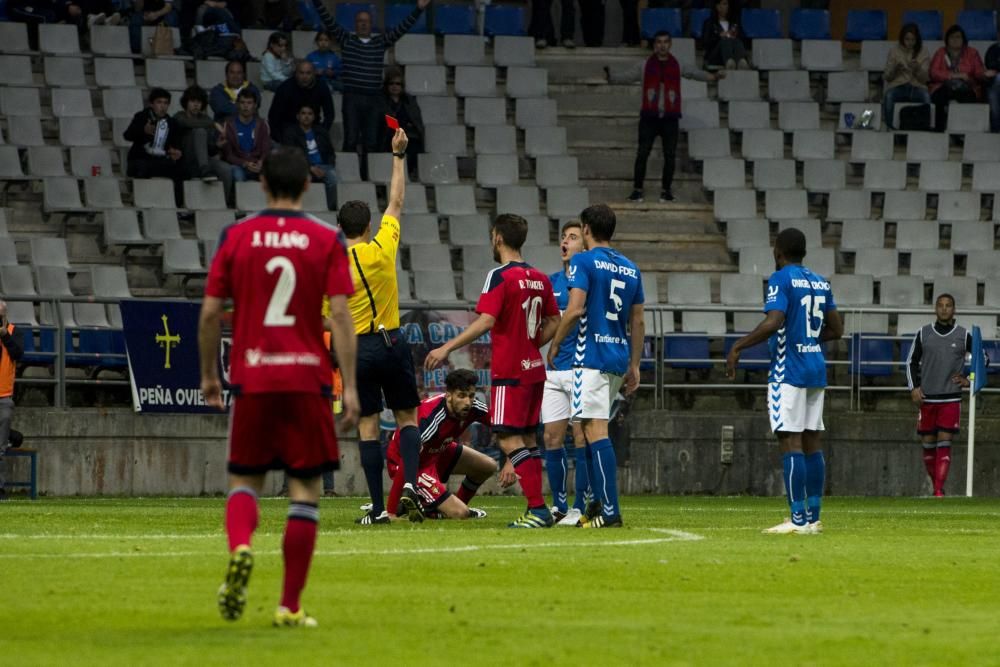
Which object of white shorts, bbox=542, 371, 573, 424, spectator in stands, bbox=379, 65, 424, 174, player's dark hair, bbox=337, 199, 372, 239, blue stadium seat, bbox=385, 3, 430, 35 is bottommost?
white shorts, bbox=542, 371, 573, 424

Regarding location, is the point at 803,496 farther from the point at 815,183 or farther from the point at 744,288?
the point at 815,183

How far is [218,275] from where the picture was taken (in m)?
7.41

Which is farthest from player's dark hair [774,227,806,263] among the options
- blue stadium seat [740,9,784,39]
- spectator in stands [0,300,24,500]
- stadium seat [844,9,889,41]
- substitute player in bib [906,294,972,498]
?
stadium seat [844,9,889,41]

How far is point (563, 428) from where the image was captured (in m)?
14.2

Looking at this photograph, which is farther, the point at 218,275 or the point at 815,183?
the point at 815,183

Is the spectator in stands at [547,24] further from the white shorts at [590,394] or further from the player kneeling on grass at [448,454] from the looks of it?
the white shorts at [590,394]

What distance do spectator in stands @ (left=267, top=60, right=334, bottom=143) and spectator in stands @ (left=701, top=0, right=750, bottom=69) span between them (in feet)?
21.5

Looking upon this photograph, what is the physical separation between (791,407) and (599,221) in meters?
1.80

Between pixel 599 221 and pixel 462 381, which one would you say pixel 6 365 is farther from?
pixel 599 221

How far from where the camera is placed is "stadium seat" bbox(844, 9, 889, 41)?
2991 centimetres

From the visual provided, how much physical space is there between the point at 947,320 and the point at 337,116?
8.71 m

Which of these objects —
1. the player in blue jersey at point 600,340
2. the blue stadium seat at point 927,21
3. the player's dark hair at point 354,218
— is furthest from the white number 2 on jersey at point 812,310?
the blue stadium seat at point 927,21

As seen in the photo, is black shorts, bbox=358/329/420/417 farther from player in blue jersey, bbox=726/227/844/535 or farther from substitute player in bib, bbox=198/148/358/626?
substitute player in bib, bbox=198/148/358/626

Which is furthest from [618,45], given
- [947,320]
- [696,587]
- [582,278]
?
[696,587]
